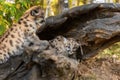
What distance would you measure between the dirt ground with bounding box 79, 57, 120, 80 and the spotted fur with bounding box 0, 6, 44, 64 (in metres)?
0.55

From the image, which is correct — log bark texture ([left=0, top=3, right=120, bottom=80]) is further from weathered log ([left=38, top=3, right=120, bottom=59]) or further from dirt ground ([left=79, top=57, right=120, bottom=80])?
dirt ground ([left=79, top=57, right=120, bottom=80])

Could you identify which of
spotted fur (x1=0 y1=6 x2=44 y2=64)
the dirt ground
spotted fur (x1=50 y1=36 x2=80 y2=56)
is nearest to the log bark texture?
spotted fur (x1=50 y1=36 x2=80 y2=56)

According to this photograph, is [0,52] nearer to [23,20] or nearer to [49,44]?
[23,20]

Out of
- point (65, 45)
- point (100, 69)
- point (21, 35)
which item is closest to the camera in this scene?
point (65, 45)

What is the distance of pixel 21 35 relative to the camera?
3.74m

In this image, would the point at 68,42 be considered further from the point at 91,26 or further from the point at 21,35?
the point at 21,35

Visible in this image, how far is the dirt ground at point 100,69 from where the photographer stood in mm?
3303

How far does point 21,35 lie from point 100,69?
86 cm

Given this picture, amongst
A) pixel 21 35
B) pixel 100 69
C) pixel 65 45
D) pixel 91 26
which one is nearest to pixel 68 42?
pixel 65 45

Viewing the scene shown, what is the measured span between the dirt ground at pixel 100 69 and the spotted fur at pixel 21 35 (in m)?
0.55

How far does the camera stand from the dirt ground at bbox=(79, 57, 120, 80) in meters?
3.30

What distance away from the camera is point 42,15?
12.6 ft

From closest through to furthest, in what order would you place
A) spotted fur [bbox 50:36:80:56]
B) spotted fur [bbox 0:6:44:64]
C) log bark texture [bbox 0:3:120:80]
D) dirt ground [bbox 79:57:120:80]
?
log bark texture [bbox 0:3:120:80]
spotted fur [bbox 50:36:80:56]
dirt ground [bbox 79:57:120:80]
spotted fur [bbox 0:6:44:64]

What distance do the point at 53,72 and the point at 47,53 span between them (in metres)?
0.16
